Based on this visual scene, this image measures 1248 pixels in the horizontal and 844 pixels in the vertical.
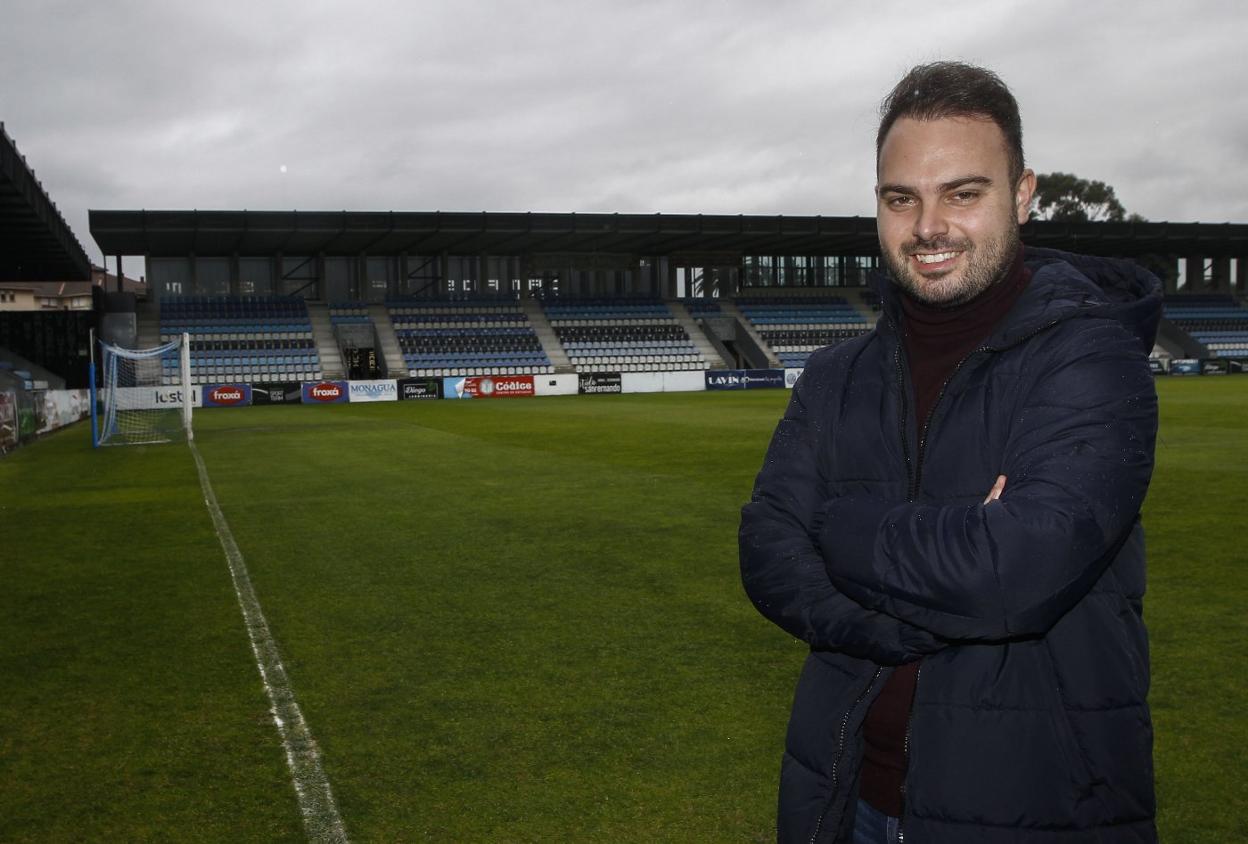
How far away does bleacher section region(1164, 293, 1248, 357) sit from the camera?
197ft

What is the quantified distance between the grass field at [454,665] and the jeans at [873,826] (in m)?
2.29

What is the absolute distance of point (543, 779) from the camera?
467 cm

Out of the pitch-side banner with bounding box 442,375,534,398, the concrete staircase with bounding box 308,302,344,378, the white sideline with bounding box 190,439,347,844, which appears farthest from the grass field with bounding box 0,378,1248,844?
the concrete staircase with bounding box 308,302,344,378

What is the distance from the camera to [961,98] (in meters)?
1.90

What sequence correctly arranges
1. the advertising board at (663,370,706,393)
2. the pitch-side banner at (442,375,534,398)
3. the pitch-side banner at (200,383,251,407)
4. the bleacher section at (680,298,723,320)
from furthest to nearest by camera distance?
1. the bleacher section at (680,298,723,320)
2. the advertising board at (663,370,706,393)
3. the pitch-side banner at (442,375,534,398)
4. the pitch-side banner at (200,383,251,407)

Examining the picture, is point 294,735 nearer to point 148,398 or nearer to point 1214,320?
point 148,398

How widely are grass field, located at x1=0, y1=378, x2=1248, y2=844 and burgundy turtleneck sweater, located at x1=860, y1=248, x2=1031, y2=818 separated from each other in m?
2.40

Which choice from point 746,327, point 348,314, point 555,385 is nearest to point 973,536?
point 555,385

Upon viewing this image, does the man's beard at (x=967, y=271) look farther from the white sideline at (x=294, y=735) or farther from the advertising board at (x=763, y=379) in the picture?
the advertising board at (x=763, y=379)

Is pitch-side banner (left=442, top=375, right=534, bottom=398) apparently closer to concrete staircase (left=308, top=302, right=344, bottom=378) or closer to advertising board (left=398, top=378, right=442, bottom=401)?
advertising board (left=398, top=378, right=442, bottom=401)

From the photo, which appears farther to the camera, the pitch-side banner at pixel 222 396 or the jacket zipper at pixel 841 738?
the pitch-side banner at pixel 222 396

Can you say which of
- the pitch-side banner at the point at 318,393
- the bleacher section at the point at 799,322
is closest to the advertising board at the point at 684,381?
the bleacher section at the point at 799,322

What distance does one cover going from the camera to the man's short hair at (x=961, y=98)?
190 centimetres

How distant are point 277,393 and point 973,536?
4547 centimetres
